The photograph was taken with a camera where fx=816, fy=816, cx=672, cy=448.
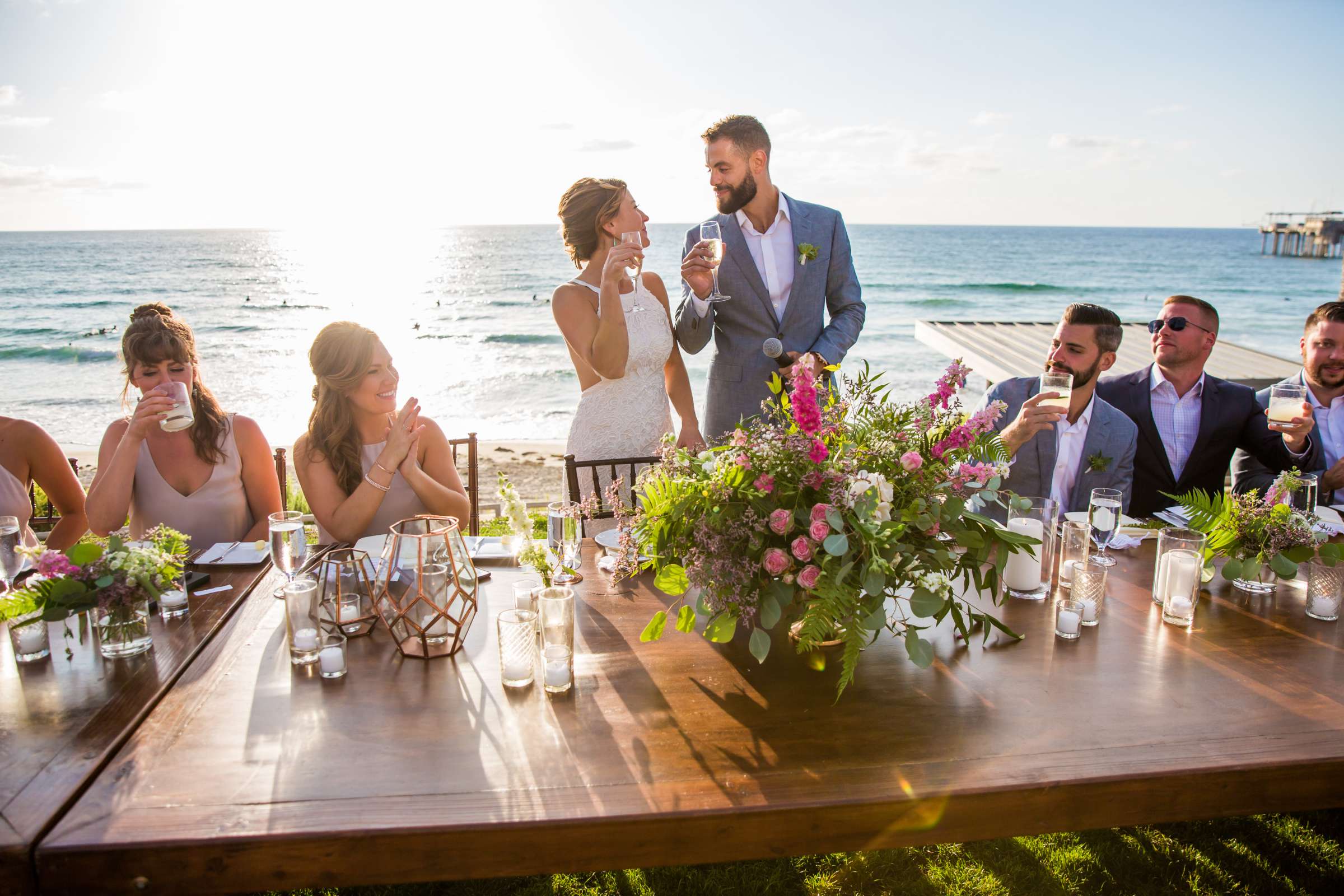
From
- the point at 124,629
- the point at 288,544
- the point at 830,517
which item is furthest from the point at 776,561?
the point at 124,629

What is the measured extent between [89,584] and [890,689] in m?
1.60

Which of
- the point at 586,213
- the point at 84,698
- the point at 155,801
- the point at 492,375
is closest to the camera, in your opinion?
the point at 155,801

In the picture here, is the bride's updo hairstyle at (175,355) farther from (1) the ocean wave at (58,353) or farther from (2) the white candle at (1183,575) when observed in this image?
(1) the ocean wave at (58,353)

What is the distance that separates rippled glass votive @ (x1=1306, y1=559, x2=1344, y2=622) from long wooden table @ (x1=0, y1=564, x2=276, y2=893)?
2554 millimetres

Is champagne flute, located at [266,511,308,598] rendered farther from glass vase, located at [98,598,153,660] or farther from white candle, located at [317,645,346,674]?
white candle, located at [317,645,346,674]

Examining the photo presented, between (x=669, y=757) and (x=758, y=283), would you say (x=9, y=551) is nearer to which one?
(x=669, y=757)

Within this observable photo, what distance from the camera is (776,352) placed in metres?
3.49

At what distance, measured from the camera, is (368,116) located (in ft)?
127

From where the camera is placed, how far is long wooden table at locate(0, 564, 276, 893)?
117 cm

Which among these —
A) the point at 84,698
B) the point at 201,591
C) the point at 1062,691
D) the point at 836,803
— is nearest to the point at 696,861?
the point at 836,803

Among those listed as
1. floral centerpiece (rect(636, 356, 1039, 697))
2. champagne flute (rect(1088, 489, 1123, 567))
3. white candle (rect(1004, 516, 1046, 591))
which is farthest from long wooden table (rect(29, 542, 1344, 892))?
champagne flute (rect(1088, 489, 1123, 567))

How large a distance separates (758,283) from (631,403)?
814 millimetres

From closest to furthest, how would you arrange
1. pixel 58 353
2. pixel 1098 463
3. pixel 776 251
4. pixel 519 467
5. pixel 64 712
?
pixel 64 712
pixel 1098 463
pixel 776 251
pixel 519 467
pixel 58 353

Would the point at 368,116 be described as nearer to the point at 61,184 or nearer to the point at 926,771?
the point at 61,184
